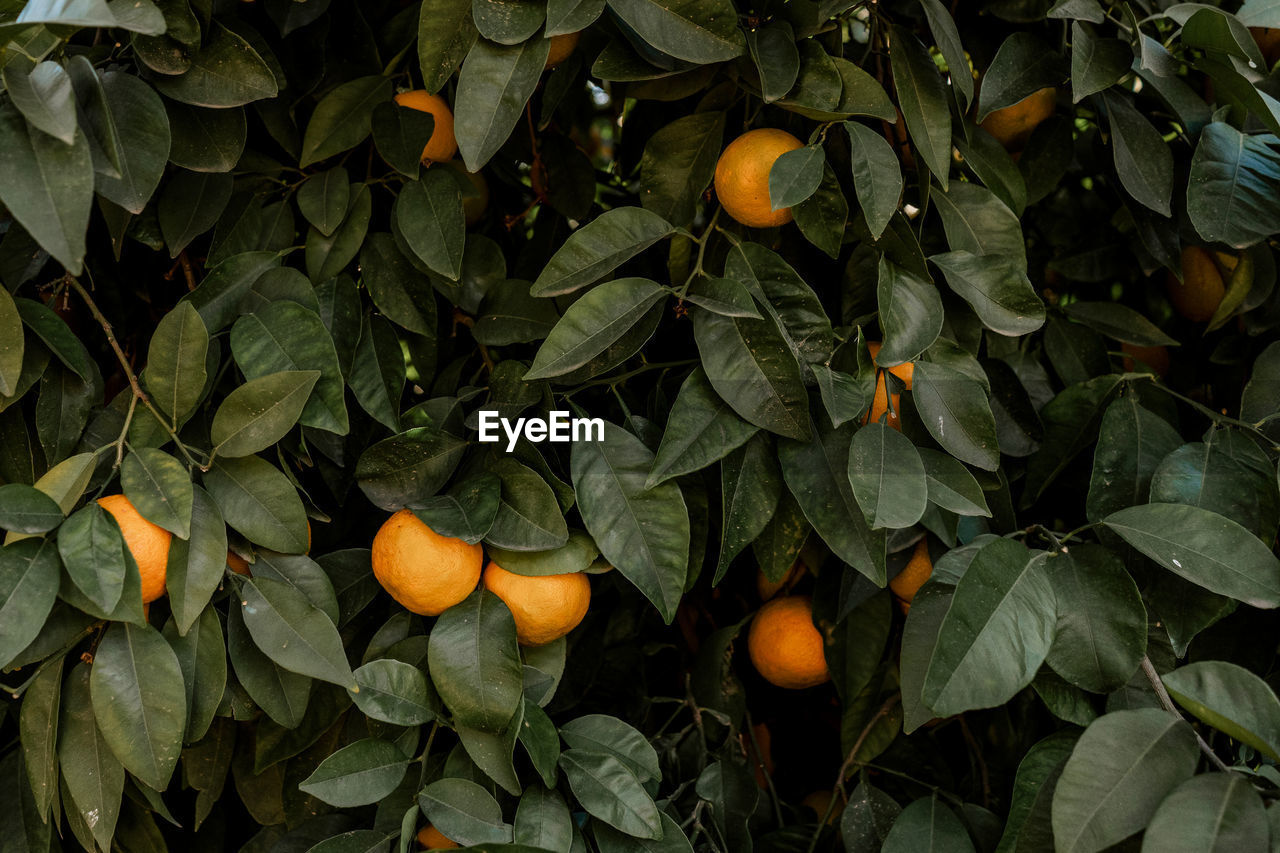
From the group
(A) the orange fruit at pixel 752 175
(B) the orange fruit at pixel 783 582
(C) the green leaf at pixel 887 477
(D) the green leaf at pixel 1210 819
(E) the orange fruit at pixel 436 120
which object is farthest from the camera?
(B) the orange fruit at pixel 783 582

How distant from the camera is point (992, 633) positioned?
0.70 meters

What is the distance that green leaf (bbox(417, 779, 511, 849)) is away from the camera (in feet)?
2.49

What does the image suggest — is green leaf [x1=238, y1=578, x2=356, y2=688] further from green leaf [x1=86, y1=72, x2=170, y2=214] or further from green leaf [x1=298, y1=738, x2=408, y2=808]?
green leaf [x1=86, y1=72, x2=170, y2=214]

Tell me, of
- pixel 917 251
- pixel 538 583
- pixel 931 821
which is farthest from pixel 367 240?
pixel 931 821

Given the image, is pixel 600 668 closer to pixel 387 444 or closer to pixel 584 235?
pixel 387 444

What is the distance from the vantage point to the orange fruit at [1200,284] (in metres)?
1.07

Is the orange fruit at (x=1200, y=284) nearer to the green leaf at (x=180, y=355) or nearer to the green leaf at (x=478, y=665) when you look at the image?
the green leaf at (x=478, y=665)

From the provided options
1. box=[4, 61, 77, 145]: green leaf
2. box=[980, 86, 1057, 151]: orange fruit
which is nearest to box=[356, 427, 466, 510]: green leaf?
box=[4, 61, 77, 145]: green leaf

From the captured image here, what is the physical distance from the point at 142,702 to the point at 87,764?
0.10 meters

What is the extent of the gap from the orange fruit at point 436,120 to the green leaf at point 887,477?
0.48 meters

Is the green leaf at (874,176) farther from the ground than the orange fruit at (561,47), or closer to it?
closer to it

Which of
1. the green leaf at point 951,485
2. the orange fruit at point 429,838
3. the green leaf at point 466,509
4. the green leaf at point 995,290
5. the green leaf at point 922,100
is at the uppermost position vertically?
the green leaf at point 922,100

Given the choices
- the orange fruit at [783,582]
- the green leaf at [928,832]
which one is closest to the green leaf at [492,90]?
the orange fruit at [783,582]

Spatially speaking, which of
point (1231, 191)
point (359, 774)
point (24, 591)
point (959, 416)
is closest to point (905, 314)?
point (959, 416)
